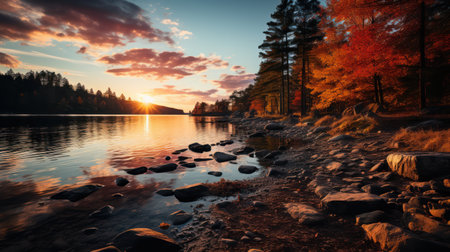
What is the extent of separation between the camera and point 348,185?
502cm

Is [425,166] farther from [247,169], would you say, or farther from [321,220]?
[247,169]

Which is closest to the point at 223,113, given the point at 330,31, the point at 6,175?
the point at 330,31

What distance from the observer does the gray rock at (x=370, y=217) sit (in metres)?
3.28

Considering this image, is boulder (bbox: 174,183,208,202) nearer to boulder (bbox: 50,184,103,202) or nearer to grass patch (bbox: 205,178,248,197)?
grass patch (bbox: 205,178,248,197)

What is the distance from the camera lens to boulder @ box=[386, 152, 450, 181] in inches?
166

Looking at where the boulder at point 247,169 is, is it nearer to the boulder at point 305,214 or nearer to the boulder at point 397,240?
the boulder at point 305,214

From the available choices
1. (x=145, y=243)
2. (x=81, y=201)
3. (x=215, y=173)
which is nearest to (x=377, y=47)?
(x=215, y=173)

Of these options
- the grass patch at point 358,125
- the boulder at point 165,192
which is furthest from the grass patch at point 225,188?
the grass patch at point 358,125

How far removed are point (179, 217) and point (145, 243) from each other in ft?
3.64

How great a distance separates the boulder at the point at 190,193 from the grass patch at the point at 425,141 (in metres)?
7.32

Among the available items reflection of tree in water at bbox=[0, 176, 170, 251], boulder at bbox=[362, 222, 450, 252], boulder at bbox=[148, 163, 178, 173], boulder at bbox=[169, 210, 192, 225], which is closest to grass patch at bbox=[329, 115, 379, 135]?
boulder at bbox=[362, 222, 450, 252]

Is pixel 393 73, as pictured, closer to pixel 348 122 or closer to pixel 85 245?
pixel 348 122

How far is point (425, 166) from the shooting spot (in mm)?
4359

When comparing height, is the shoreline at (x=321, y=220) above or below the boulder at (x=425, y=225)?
below
